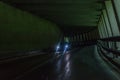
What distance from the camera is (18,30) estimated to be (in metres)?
28.6

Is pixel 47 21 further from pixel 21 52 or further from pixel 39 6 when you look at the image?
pixel 21 52

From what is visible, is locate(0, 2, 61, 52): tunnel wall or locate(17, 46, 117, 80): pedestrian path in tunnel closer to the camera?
locate(17, 46, 117, 80): pedestrian path in tunnel

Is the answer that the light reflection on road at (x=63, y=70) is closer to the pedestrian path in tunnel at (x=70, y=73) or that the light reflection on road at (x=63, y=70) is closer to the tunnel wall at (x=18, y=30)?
the pedestrian path in tunnel at (x=70, y=73)

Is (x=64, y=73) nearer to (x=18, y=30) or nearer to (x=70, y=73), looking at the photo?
(x=70, y=73)

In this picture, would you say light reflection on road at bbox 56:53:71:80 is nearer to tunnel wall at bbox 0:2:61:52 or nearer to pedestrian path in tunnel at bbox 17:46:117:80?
pedestrian path in tunnel at bbox 17:46:117:80

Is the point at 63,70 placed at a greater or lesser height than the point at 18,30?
lesser

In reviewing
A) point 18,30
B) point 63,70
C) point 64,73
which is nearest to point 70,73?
point 64,73

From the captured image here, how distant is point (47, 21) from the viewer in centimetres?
4719

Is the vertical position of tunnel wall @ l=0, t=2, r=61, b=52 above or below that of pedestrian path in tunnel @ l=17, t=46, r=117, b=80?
above

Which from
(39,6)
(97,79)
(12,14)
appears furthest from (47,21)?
(97,79)

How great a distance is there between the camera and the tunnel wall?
81.3 ft

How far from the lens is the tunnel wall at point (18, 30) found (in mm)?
24781

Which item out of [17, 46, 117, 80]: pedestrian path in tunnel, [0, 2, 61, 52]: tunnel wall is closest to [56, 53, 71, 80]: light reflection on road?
[17, 46, 117, 80]: pedestrian path in tunnel

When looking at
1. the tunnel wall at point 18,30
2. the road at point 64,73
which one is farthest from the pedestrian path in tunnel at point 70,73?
the tunnel wall at point 18,30
